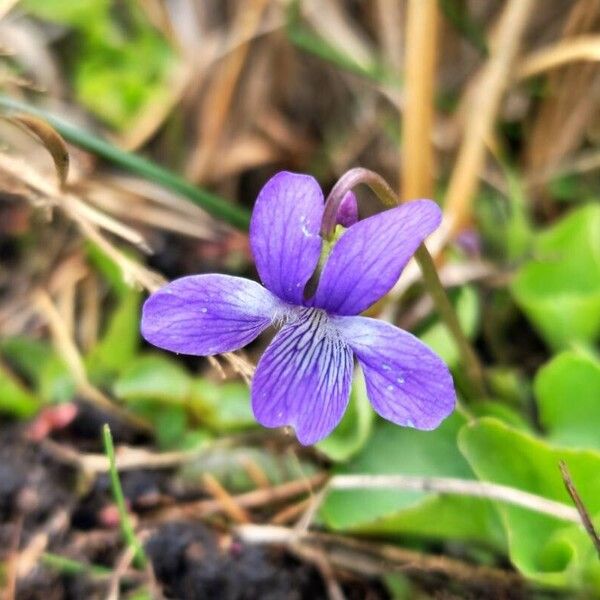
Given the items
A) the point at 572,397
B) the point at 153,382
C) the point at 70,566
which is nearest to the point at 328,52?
the point at 153,382


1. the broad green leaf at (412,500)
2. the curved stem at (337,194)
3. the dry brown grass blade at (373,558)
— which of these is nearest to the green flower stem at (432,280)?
the curved stem at (337,194)

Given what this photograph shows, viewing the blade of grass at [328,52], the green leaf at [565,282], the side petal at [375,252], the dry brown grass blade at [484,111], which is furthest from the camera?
the blade of grass at [328,52]

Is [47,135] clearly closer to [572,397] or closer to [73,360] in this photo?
[73,360]

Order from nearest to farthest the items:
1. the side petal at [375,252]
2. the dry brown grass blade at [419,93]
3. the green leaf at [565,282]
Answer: the side petal at [375,252], the green leaf at [565,282], the dry brown grass blade at [419,93]

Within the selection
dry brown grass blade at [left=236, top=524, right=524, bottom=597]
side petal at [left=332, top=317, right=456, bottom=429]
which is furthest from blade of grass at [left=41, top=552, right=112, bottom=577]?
side petal at [left=332, top=317, right=456, bottom=429]

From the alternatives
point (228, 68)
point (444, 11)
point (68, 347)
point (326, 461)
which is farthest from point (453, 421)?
point (228, 68)

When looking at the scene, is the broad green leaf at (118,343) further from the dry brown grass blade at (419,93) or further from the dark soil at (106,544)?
the dry brown grass blade at (419,93)

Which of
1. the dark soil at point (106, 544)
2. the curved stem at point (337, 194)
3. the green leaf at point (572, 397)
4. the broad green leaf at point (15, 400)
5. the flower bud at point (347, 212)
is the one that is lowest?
the dark soil at point (106, 544)
